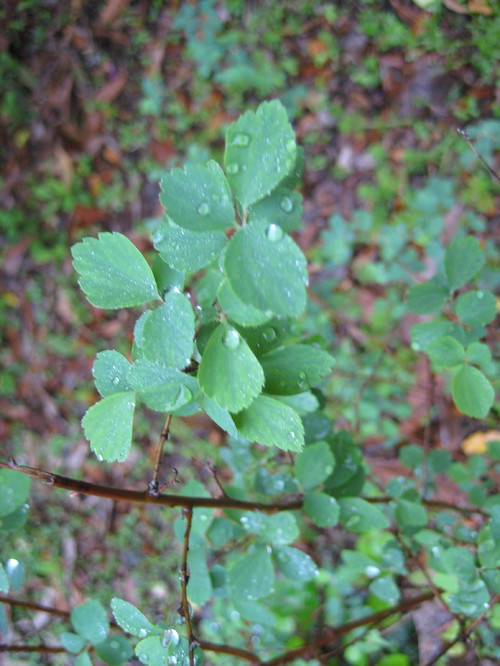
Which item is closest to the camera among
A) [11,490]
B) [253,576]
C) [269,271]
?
[269,271]

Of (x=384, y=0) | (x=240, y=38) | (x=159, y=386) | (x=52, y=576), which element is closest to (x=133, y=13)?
(x=240, y=38)

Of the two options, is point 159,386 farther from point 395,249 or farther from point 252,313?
point 395,249

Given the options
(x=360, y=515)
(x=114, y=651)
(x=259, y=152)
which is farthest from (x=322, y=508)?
(x=259, y=152)

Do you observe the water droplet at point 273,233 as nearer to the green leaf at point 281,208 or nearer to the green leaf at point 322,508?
the green leaf at point 281,208

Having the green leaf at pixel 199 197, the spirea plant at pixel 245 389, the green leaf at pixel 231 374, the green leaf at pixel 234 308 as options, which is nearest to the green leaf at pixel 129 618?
the spirea plant at pixel 245 389

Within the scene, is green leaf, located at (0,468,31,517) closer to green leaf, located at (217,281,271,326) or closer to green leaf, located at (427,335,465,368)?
green leaf, located at (217,281,271,326)

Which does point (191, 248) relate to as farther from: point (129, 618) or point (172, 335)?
point (129, 618)

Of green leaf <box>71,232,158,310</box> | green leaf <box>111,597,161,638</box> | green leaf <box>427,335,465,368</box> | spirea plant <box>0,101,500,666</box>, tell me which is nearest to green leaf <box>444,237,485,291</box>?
spirea plant <box>0,101,500,666</box>
